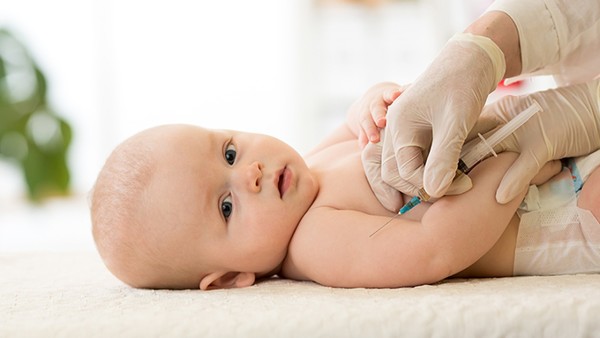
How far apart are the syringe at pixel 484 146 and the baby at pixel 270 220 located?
0.02m

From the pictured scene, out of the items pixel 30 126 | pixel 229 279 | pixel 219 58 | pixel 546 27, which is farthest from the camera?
pixel 219 58

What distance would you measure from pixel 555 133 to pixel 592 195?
0.12m

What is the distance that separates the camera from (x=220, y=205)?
1325mm

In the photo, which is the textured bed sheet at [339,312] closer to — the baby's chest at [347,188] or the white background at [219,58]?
the baby's chest at [347,188]

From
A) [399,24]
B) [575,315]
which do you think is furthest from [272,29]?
[575,315]

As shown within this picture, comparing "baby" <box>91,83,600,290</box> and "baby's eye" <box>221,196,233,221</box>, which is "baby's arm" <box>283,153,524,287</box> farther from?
"baby's eye" <box>221,196,233,221</box>

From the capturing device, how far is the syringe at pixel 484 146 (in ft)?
3.78

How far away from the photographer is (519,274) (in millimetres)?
1241

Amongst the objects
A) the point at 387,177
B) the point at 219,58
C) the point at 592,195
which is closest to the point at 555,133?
the point at 592,195

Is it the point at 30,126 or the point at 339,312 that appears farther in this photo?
the point at 30,126

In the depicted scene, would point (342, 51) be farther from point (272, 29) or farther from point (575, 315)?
point (575, 315)

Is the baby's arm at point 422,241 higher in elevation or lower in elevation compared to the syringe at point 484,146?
lower

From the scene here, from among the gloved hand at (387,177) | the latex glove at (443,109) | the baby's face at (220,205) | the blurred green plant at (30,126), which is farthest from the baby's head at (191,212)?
the blurred green plant at (30,126)

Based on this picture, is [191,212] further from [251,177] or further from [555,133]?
[555,133]
